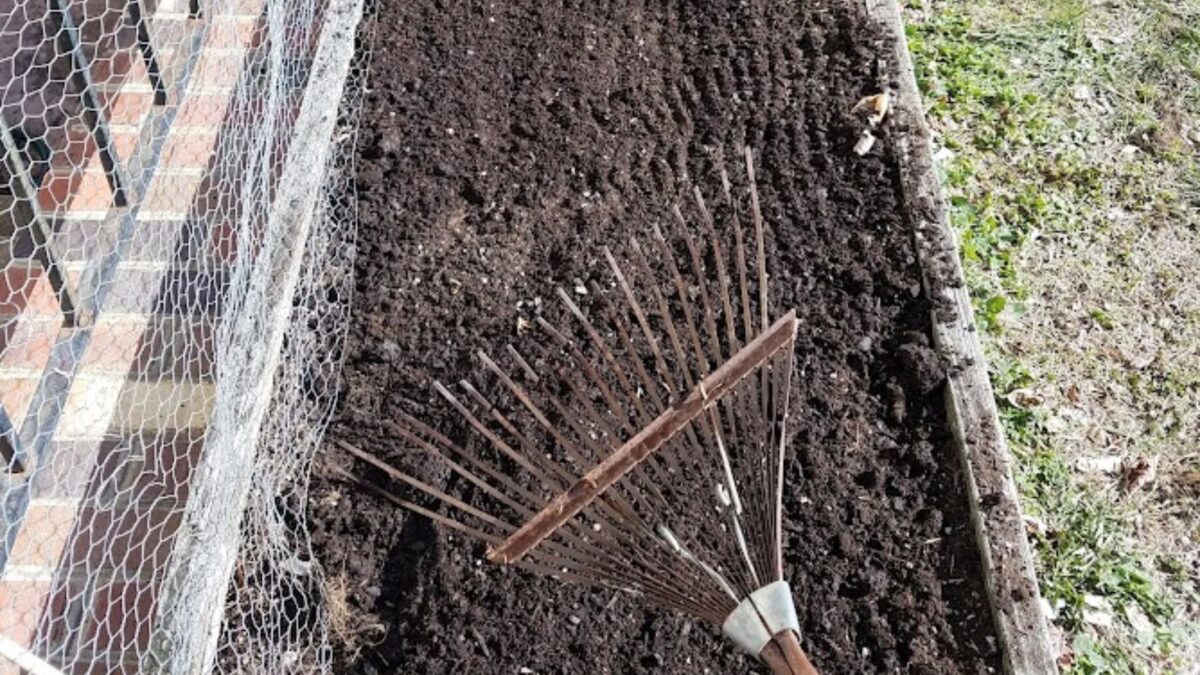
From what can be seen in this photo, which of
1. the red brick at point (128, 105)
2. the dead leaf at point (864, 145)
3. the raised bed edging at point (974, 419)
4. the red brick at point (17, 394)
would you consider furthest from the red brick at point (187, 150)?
the raised bed edging at point (974, 419)

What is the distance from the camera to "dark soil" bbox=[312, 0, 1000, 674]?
3.02m

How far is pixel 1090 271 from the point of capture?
3865 mm

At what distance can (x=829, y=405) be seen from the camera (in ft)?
11.3

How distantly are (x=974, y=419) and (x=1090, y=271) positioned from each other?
2.66ft

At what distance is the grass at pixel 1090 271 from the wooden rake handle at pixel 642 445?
1.13 m

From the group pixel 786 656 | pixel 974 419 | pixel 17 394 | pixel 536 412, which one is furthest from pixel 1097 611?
pixel 17 394

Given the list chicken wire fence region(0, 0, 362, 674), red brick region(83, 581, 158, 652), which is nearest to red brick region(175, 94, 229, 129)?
chicken wire fence region(0, 0, 362, 674)

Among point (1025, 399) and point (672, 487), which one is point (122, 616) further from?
point (1025, 399)

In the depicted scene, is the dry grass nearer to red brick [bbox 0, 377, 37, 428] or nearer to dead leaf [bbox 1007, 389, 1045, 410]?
red brick [bbox 0, 377, 37, 428]

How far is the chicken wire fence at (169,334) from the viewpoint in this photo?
111 inches

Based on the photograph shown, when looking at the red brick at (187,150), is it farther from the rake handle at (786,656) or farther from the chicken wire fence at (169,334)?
the rake handle at (786,656)

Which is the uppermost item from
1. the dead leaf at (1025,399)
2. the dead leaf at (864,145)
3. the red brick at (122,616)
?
the dead leaf at (864,145)

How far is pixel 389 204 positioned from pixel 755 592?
78.5 inches

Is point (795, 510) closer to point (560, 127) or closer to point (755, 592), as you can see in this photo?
point (755, 592)
